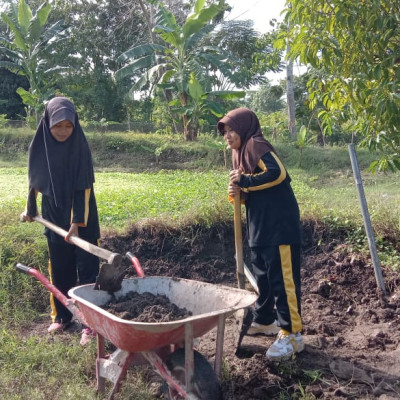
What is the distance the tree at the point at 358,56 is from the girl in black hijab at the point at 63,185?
1.72 meters

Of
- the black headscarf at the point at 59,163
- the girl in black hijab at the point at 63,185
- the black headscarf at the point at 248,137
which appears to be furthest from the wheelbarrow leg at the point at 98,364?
the black headscarf at the point at 248,137

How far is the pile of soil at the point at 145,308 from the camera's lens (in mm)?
3031

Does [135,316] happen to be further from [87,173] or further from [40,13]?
[40,13]

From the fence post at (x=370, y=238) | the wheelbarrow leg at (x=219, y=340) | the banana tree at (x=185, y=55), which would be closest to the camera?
the wheelbarrow leg at (x=219, y=340)

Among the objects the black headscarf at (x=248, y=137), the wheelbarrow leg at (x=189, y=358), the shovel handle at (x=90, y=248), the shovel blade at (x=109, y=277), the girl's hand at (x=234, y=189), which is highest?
the black headscarf at (x=248, y=137)

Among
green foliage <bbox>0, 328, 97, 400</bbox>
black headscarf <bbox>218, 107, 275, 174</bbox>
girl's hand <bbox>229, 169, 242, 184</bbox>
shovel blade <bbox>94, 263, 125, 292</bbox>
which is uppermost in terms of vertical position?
black headscarf <bbox>218, 107, 275, 174</bbox>

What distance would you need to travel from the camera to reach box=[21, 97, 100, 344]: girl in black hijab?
3752 millimetres

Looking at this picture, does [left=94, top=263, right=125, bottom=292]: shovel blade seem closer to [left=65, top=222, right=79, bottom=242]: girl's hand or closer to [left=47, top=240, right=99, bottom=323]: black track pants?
[left=65, top=222, right=79, bottom=242]: girl's hand

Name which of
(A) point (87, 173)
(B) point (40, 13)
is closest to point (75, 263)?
(A) point (87, 173)

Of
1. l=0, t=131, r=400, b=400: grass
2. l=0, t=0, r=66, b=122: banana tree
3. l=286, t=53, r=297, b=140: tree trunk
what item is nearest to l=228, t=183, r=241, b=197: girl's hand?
l=0, t=131, r=400, b=400: grass

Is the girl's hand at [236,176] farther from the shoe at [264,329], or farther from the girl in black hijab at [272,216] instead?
the shoe at [264,329]

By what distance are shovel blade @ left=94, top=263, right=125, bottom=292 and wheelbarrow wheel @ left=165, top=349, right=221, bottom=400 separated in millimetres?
630

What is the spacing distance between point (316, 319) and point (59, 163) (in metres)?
2.47

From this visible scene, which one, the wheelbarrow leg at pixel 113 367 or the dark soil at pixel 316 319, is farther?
the dark soil at pixel 316 319
